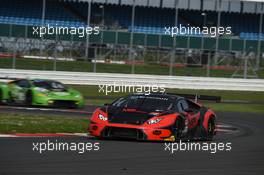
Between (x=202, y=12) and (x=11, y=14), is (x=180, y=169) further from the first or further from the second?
(x=202, y=12)

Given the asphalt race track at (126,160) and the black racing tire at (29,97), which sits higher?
the asphalt race track at (126,160)

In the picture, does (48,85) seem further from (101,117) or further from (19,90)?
(101,117)

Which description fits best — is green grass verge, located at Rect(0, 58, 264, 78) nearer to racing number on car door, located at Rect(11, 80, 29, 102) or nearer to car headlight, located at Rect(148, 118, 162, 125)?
racing number on car door, located at Rect(11, 80, 29, 102)

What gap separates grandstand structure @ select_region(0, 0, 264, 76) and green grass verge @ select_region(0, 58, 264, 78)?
1.24 feet

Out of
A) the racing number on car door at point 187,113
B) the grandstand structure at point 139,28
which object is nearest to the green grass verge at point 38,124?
the racing number on car door at point 187,113

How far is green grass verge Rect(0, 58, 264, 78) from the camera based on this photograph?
114 ft

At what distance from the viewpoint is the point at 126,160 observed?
1041 centimetres

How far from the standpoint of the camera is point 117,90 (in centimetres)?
3397

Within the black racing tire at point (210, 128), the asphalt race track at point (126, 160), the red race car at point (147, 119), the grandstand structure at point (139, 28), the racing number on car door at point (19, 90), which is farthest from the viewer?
the grandstand structure at point (139, 28)

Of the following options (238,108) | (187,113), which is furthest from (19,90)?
(187,113)

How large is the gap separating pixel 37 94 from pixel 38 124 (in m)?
6.95

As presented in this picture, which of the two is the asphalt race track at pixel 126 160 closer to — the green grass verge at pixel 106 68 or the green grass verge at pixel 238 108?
the green grass verge at pixel 238 108

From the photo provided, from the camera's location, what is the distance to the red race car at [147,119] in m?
13.5

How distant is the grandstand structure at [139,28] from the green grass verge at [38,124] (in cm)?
1547
